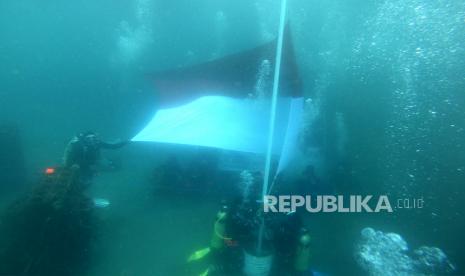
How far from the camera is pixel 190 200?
24.5 ft

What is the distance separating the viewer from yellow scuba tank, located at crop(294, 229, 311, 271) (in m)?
4.23

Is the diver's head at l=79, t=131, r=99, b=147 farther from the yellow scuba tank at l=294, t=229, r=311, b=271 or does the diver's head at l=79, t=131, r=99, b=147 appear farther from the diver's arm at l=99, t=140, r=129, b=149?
the yellow scuba tank at l=294, t=229, r=311, b=271

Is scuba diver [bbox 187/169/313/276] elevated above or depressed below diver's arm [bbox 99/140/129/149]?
below

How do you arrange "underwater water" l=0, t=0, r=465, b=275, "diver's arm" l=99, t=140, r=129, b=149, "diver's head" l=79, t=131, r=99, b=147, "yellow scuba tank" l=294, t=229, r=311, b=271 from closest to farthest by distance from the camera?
1. "yellow scuba tank" l=294, t=229, r=311, b=271
2. "diver's head" l=79, t=131, r=99, b=147
3. "diver's arm" l=99, t=140, r=129, b=149
4. "underwater water" l=0, t=0, r=465, b=275

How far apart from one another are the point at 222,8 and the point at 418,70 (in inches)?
412

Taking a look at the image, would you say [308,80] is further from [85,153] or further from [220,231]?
[220,231]

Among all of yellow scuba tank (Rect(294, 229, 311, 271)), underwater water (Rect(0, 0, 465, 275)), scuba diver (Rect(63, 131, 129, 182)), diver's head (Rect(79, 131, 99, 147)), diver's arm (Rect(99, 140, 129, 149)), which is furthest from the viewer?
underwater water (Rect(0, 0, 465, 275))

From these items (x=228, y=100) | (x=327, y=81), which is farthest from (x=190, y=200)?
(x=327, y=81)

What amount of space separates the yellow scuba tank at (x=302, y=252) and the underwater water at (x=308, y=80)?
5.35 m

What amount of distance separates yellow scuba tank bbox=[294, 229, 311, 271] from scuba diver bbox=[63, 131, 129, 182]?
3.91 m

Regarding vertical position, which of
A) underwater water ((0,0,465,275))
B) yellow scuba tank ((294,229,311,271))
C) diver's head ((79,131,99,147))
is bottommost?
yellow scuba tank ((294,229,311,271))

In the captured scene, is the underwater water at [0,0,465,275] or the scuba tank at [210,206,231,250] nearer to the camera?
the scuba tank at [210,206,231,250]

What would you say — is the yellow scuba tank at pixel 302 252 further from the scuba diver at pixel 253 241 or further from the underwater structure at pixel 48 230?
the underwater structure at pixel 48 230

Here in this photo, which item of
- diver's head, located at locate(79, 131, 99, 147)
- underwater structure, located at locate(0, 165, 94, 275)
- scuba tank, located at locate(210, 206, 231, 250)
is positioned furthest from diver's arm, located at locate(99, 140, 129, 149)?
scuba tank, located at locate(210, 206, 231, 250)
